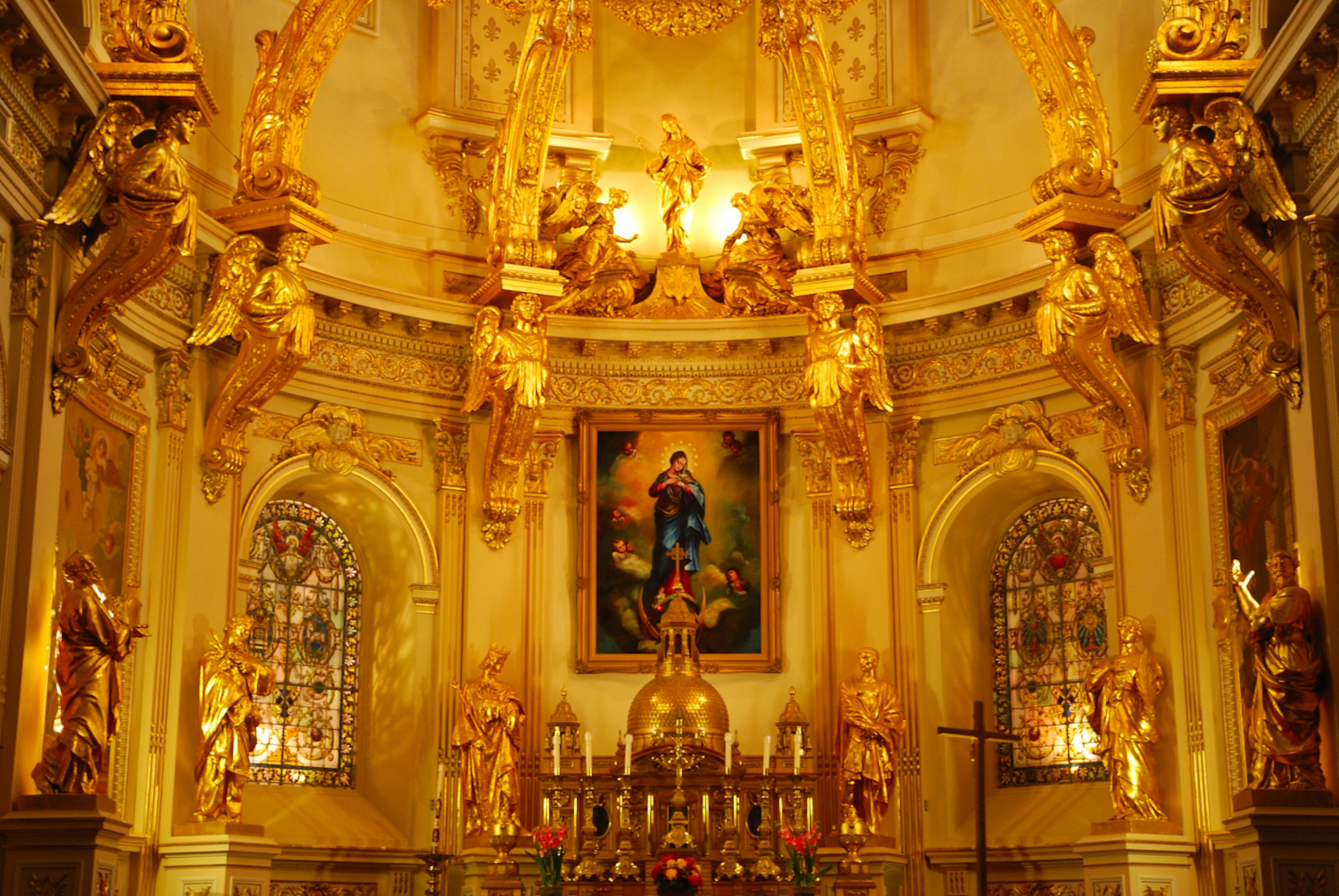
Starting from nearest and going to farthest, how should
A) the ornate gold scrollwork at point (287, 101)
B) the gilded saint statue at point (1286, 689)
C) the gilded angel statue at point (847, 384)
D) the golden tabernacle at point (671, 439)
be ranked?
1. the gilded saint statue at point (1286, 689)
2. the golden tabernacle at point (671, 439)
3. the ornate gold scrollwork at point (287, 101)
4. the gilded angel statue at point (847, 384)

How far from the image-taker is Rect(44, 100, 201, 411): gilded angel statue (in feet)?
40.1

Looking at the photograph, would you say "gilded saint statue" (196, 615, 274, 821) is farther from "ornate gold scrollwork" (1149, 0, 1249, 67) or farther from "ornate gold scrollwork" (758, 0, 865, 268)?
"ornate gold scrollwork" (1149, 0, 1249, 67)

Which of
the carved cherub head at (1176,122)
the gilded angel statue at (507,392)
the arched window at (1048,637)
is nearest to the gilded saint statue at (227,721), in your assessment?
the gilded angel statue at (507,392)

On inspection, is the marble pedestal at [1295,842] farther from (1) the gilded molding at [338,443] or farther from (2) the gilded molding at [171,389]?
(2) the gilded molding at [171,389]

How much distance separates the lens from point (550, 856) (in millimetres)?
14812

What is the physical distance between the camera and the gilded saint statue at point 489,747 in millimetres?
16469

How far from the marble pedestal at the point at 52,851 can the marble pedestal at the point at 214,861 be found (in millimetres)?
3061

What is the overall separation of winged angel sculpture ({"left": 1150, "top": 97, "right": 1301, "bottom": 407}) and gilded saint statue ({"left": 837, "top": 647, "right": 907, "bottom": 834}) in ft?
18.7

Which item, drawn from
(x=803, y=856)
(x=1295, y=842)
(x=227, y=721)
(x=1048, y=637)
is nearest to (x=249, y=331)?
(x=227, y=721)

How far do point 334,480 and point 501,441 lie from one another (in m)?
1.69

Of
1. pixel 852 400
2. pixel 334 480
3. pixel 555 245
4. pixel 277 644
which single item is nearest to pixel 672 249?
pixel 555 245

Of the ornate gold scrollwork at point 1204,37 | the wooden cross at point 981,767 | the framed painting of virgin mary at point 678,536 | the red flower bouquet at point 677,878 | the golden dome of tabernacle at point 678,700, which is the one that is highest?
the ornate gold scrollwork at point 1204,37

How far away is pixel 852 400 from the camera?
17.2m

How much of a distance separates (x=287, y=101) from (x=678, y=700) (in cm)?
639
